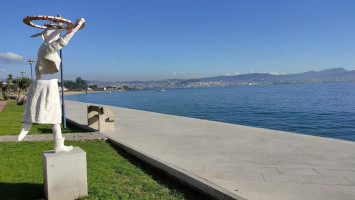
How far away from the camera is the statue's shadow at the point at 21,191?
4.57m

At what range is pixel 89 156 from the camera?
23.2ft

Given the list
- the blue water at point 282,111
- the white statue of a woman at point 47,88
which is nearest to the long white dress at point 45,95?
the white statue of a woman at point 47,88

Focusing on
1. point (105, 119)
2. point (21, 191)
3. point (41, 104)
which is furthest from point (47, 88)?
point (105, 119)

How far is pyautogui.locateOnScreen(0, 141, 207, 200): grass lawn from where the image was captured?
4641 millimetres

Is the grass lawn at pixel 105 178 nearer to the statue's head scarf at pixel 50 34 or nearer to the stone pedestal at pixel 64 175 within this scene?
the stone pedestal at pixel 64 175

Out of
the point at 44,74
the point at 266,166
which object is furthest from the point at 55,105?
the point at 266,166

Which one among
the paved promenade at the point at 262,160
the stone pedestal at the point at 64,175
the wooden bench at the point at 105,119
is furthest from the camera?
the wooden bench at the point at 105,119

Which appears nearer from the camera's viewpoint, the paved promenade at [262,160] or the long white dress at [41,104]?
the long white dress at [41,104]

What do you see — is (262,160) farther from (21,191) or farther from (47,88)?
(21,191)

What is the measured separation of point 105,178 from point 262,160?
343 centimetres

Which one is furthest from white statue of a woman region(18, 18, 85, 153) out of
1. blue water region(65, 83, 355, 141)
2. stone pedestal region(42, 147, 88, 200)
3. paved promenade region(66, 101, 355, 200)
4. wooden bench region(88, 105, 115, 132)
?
blue water region(65, 83, 355, 141)

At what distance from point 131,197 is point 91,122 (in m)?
8.20

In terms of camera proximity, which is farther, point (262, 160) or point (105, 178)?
point (262, 160)

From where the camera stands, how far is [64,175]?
→ 14.7 feet
